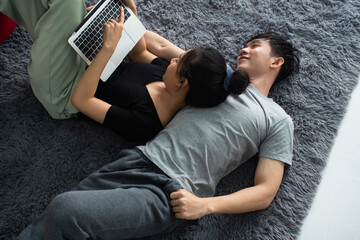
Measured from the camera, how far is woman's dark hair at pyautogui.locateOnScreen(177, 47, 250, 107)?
989mm

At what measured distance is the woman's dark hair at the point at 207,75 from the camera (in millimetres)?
989

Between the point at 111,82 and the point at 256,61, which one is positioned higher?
the point at 256,61

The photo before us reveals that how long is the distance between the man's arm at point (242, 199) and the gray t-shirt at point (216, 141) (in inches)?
1.8

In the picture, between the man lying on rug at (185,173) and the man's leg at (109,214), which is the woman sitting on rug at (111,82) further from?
the man's leg at (109,214)

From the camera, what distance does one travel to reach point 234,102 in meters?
1.10

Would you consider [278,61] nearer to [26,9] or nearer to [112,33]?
[112,33]

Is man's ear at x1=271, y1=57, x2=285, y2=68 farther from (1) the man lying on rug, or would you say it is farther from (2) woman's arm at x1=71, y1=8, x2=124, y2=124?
(2) woman's arm at x1=71, y1=8, x2=124, y2=124

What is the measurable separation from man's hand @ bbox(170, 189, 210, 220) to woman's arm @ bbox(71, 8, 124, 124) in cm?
36

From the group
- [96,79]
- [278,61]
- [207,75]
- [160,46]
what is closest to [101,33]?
[96,79]

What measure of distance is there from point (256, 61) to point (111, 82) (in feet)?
1.72

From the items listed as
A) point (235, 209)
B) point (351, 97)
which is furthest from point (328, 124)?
point (235, 209)

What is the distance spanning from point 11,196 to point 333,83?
1270 millimetres

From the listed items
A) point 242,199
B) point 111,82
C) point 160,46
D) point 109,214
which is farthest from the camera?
point 160,46

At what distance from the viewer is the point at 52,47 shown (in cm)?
105
